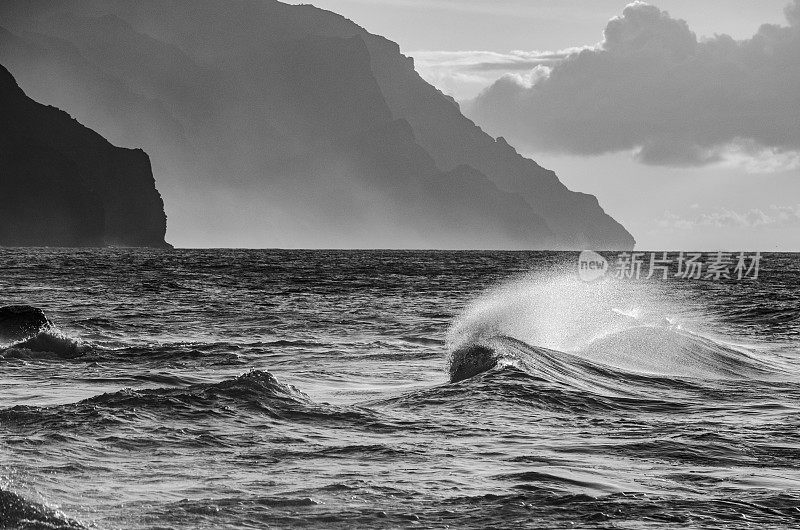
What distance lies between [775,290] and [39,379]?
49092 millimetres

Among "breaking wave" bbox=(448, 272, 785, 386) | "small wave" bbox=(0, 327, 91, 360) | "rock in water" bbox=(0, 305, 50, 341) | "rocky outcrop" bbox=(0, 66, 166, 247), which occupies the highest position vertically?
"rocky outcrop" bbox=(0, 66, 166, 247)

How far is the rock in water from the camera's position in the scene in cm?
2128

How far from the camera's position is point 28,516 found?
24.5 ft

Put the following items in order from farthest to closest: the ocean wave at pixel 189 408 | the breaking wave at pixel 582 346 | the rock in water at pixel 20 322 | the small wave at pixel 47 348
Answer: the rock in water at pixel 20 322 → the small wave at pixel 47 348 → the breaking wave at pixel 582 346 → the ocean wave at pixel 189 408

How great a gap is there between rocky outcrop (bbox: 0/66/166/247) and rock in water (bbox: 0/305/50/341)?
137m

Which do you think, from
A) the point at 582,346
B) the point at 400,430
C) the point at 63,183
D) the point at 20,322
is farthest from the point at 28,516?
the point at 63,183

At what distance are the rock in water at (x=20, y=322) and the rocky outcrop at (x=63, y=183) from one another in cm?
13679

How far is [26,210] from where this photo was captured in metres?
156

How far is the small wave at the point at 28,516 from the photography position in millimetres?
7344

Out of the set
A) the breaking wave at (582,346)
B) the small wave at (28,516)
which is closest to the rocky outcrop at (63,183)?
the breaking wave at (582,346)

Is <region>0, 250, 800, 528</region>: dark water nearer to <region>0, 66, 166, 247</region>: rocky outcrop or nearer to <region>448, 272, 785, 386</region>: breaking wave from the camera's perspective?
<region>448, 272, 785, 386</region>: breaking wave

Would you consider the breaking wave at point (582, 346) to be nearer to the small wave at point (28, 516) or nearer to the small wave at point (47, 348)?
the small wave at point (47, 348)

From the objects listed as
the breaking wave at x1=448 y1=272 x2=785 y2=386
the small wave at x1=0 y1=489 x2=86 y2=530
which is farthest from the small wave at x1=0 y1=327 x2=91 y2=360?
the small wave at x1=0 y1=489 x2=86 y2=530

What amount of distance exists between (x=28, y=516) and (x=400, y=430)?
5.31 metres
